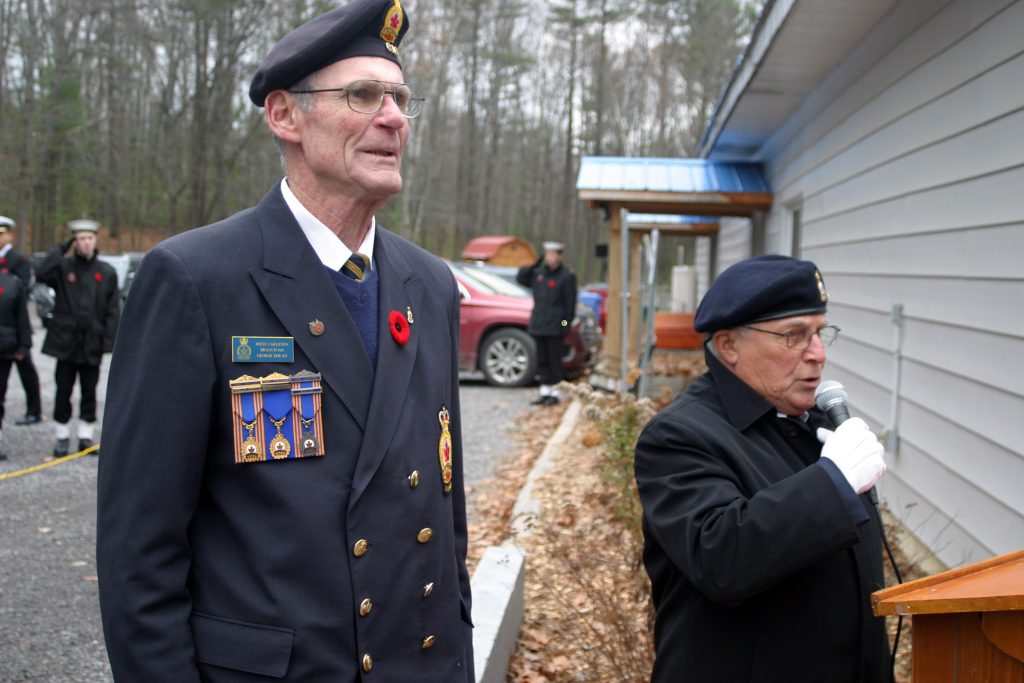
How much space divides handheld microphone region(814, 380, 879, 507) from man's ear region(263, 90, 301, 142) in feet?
4.82

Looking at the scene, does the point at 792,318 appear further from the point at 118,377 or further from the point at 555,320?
the point at 555,320

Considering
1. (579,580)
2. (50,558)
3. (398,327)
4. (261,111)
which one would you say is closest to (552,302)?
(50,558)

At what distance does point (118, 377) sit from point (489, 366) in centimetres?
1121

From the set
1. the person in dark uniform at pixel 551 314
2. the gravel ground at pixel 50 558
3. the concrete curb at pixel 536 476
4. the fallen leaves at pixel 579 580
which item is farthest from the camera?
the person in dark uniform at pixel 551 314

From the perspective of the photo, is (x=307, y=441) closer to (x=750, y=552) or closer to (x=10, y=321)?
(x=750, y=552)

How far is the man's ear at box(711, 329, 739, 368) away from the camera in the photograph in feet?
7.77

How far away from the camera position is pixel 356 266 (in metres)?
1.94

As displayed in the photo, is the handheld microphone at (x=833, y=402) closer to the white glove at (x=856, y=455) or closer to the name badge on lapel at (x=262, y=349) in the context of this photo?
the white glove at (x=856, y=455)

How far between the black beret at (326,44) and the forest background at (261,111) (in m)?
27.1

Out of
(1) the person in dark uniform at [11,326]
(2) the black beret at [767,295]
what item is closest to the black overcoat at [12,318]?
(1) the person in dark uniform at [11,326]

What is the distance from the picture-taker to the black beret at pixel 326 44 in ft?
5.96

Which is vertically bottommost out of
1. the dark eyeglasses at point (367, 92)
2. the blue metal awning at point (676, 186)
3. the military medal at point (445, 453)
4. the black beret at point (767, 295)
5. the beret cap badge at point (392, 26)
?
the military medal at point (445, 453)

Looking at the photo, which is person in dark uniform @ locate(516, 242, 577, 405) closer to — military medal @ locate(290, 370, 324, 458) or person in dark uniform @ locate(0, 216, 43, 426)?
person in dark uniform @ locate(0, 216, 43, 426)

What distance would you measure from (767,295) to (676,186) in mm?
8496
